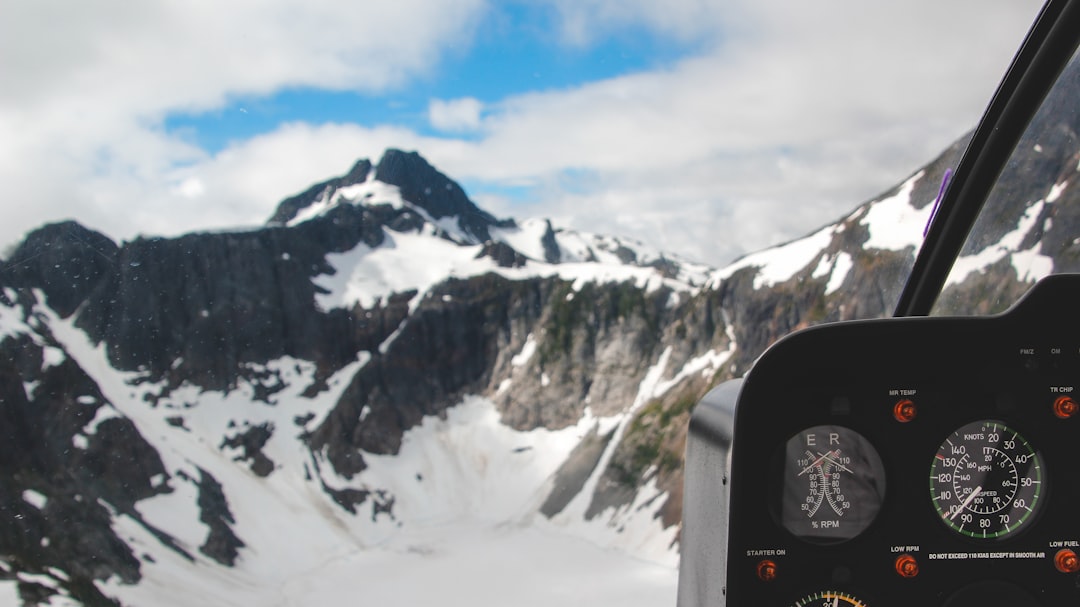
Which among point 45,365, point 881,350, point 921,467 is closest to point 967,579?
point 921,467

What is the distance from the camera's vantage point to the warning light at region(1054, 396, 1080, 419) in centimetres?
455

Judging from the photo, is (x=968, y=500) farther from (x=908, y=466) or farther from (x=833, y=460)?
(x=833, y=460)

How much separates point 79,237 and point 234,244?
29821 mm

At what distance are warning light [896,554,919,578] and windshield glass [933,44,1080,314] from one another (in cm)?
198

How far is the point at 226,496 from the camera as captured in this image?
116 m

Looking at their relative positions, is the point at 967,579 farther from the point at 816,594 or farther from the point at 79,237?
the point at 79,237

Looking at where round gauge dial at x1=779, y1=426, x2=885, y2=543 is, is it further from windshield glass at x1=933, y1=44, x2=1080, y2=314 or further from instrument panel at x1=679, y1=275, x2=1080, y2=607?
windshield glass at x1=933, y1=44, x2=1080, y2=314

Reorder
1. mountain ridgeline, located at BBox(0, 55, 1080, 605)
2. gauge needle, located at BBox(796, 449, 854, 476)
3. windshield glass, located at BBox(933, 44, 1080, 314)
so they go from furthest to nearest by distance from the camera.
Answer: mountain ridgeline, located at BBox(0, 55, 1080, 605) → windshield glass, located at BBox(933, 44, 1080, 314) → gauge needle, located at BBox(796, 449, 854, 476)

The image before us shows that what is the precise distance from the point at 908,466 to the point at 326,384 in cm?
13795

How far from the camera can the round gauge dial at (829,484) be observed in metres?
4.45

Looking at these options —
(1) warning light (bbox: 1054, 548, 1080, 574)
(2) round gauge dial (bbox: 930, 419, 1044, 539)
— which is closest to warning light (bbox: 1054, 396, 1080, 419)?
(2) round gauge dial (bbox: 930, 419, 1044, 539)

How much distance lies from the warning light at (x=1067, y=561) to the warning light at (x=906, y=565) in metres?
0.82

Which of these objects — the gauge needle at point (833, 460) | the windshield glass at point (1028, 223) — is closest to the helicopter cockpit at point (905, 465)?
the gauge needle at point (833, 460)

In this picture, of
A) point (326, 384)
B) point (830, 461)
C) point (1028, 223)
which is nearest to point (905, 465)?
point (830, 461)
